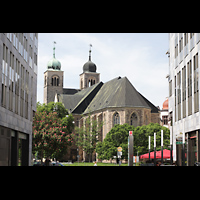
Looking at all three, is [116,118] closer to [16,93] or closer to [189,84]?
[189,84]

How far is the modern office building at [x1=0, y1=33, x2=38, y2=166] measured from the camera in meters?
28.7

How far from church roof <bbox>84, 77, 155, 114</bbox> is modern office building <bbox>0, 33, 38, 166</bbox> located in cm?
5657

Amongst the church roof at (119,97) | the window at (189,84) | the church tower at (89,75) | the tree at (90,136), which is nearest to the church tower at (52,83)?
the church tower at (89,75)

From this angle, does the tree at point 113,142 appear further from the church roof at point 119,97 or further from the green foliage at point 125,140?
the church roof at point 119,97

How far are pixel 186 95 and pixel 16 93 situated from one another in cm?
1341

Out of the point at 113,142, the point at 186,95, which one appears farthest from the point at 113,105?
the point at 186,95

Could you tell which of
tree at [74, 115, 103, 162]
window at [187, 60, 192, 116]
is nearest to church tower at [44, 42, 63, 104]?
tree at [74, 115, 103, 162]

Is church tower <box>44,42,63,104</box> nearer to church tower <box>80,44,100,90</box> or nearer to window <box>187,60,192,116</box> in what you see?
church tower <box>80,44,100,90</box>
